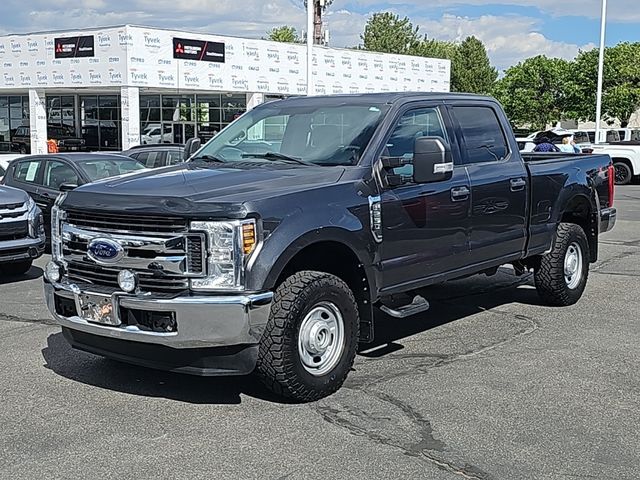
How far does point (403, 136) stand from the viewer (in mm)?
6406

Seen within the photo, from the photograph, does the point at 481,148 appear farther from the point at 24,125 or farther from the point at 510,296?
the point at 24,125

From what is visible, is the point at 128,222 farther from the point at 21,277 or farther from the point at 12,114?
the point at 12,114

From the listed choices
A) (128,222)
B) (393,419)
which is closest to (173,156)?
(128,222)

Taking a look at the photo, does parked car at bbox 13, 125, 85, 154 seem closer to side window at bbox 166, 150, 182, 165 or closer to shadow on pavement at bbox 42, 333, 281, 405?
side window at bbox 166, 150, 182, 165

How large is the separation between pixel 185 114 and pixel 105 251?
3350 cm

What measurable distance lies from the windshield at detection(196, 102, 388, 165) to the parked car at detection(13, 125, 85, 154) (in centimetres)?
3313

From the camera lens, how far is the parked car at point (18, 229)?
31.6 ft

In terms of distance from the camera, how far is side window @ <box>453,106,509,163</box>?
278 inches

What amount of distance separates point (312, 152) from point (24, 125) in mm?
37314

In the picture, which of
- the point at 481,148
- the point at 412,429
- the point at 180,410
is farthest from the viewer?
the point at 481,148

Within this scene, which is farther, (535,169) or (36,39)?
(36,39)

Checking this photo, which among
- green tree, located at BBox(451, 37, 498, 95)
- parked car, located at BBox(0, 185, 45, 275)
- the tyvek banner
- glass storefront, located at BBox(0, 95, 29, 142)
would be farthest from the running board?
green tree, located at BBox(451, 37, 498, 95)

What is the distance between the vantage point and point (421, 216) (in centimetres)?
625

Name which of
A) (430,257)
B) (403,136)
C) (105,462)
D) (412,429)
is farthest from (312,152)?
(105,462)
